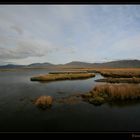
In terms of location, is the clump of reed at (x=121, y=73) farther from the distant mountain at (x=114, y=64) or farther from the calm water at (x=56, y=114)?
the calm water at (x=56, y=114)

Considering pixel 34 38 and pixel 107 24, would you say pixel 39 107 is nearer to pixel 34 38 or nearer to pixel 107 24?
pixel 34 38

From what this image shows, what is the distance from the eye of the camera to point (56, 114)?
4.25 ft

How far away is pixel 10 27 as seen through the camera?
1324mm

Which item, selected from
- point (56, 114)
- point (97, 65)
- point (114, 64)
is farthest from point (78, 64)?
point (56, 114)

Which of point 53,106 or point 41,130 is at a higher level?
point 53,106

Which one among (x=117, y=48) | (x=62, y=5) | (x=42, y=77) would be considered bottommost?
(x=42, y=77)

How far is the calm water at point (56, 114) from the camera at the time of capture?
50.6 inches

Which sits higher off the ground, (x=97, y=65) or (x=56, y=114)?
(x=97, y=65)

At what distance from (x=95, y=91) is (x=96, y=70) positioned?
5.7 inches

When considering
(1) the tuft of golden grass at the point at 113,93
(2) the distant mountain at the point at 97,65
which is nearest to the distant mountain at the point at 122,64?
(2) the distant mountain at the point at 97,65

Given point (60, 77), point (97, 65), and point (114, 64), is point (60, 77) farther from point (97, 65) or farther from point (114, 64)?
point (114, 64)

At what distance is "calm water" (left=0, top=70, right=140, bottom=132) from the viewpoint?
4.22ft
